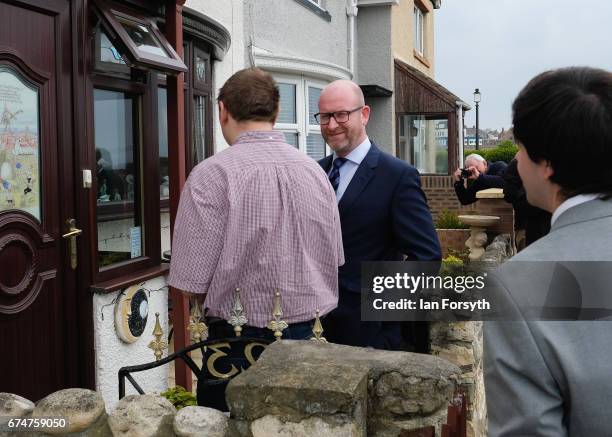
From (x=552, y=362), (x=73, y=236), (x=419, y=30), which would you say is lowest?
(x=552, y=362)

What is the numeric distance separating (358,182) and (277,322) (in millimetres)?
1096

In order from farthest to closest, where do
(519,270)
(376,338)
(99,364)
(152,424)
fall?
(99,364) → (376,338) → (152,424) → (519,270)

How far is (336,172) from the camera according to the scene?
145 inches

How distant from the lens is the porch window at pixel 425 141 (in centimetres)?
1814

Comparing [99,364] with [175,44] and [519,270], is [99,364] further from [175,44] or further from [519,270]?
[519,270]

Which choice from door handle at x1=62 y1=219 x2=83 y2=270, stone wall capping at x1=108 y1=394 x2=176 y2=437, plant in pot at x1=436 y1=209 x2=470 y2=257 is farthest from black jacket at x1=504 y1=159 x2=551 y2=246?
plant in pot at x1=436 y1=209 x2=470 y2=257

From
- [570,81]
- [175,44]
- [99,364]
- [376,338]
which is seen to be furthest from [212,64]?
[570,81]

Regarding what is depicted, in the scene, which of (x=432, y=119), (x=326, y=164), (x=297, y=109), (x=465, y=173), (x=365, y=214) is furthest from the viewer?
(x=432, y=119)

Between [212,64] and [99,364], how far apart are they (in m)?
3.83

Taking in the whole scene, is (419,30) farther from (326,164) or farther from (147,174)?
(326,164)

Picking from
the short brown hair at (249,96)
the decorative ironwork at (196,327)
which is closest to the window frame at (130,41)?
the short brown hair at (249,96)

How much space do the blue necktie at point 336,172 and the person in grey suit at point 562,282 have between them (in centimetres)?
212

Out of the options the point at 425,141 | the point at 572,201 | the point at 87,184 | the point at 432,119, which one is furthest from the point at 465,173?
the point at 425,141

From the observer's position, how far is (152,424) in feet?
7.08
